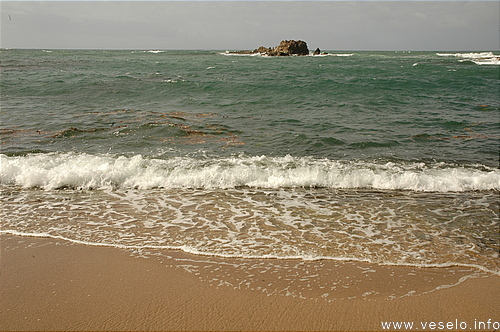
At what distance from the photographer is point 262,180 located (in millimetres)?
6109

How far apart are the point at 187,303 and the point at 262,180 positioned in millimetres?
3437

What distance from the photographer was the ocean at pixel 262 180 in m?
4.00

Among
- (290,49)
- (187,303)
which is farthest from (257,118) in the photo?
(290,49)

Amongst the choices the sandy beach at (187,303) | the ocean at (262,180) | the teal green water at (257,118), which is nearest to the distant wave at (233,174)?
the ocean at (262,180)

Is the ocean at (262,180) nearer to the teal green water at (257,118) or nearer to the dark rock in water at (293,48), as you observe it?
the teal green water at (257,118)

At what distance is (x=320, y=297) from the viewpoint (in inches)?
116

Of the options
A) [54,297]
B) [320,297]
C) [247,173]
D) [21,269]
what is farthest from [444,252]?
[21,269]

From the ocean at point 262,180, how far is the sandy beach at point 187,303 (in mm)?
502

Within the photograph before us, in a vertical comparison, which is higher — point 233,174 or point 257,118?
point 257,118

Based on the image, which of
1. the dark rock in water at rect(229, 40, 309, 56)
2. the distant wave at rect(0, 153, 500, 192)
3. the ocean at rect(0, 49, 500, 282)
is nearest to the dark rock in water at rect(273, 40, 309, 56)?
the dark rock in water at rect(229, 40, 309, 56)

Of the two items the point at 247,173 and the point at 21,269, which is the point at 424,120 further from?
the point at 21,269

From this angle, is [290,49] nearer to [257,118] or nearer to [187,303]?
[257,118]

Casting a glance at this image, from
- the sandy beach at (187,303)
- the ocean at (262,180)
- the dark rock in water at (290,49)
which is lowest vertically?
the sandy beach at (187,303)

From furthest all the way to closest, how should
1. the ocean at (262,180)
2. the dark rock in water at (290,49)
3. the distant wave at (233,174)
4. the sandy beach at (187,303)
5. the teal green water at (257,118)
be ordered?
the dark rock in water at (290,49)
the teal green water at (257,118)
the distant wave at (233,174)
the ocean at (262,180)
the sandy beach at (187,303)
